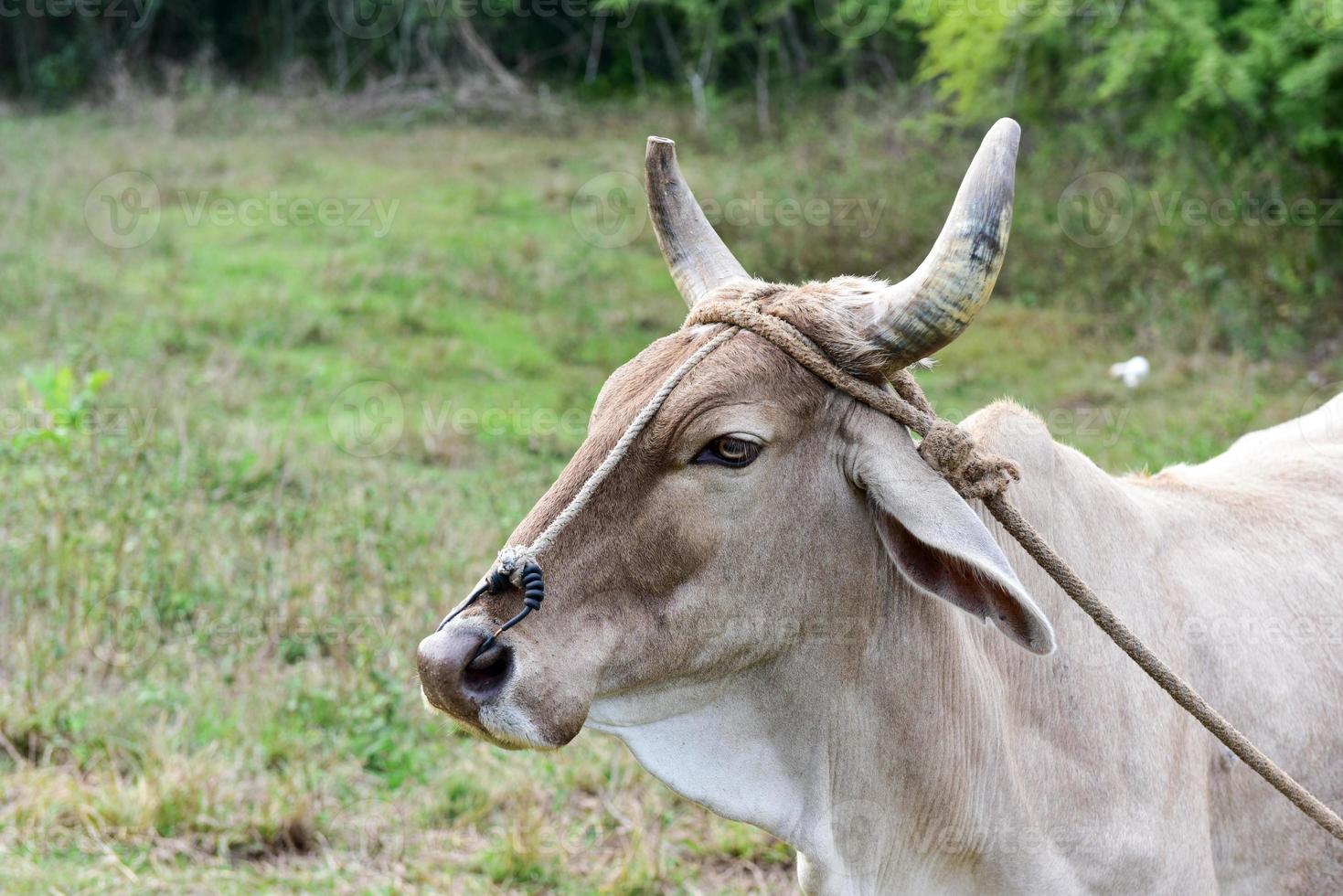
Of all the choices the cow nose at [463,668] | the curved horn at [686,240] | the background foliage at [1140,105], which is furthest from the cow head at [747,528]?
the background foliage at [1140,105]

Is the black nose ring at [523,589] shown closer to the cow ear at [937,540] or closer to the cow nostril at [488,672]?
the cow nostril at [488,672]

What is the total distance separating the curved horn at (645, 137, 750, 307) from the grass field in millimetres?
2201

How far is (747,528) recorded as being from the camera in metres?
2.46

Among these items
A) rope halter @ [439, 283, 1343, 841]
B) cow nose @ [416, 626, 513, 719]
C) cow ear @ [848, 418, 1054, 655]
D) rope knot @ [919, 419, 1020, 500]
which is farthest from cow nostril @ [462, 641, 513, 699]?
rope knot @ [919, 419, 1020, 500]

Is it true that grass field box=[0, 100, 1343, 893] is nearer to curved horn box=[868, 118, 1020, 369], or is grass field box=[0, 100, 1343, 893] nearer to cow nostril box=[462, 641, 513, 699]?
cow nostril box=[462, 641, 513, 699]

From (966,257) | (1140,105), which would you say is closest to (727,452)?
(966,257)

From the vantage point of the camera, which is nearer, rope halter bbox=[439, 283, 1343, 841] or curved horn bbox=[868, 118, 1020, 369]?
curved horn bbox=[868, 118, 1020, 369]

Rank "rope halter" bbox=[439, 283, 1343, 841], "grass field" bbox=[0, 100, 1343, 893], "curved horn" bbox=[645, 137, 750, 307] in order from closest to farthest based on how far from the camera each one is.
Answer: "rope halter" bbox=[439, 283, 1343, 841] → "curved horn" bbox=[645, 137, 750, 307] → "grass field" bbox=[0, 100, 1343, 893]

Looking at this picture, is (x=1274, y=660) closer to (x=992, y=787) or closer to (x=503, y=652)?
(x=992, y=787)

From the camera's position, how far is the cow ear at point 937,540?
2301 mm

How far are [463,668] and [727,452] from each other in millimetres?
602

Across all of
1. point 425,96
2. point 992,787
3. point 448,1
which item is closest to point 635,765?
point 992,787

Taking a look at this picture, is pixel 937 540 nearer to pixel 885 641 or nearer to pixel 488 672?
pixel 885 641

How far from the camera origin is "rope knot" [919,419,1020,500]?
2420mm
